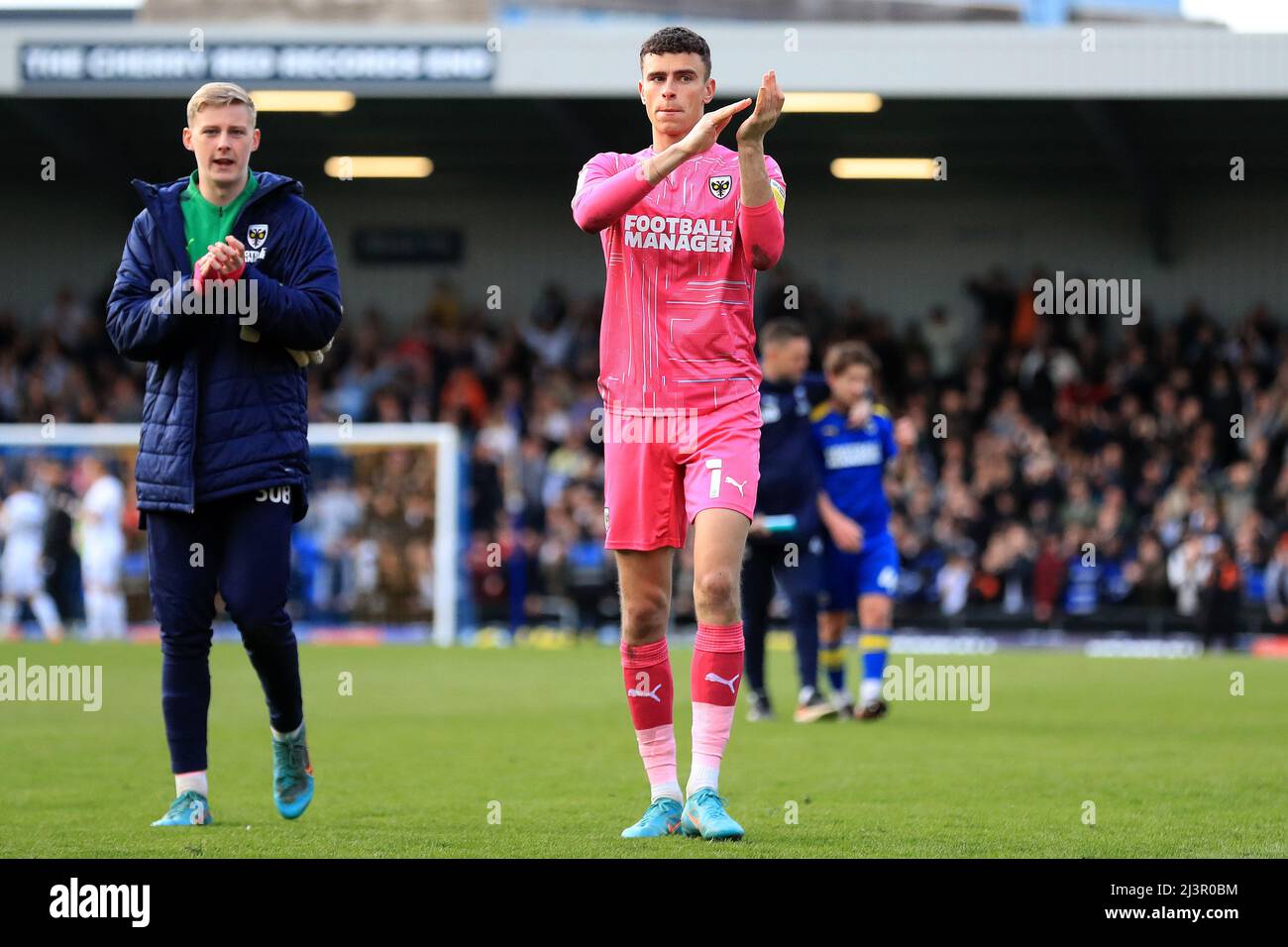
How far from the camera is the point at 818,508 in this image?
11.4 m

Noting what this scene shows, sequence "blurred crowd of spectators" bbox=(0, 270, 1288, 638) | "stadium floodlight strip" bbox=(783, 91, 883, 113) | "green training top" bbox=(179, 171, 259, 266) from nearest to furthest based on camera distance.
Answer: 1. "green training top" bbox=(179, 171, 259, 266)
2. "blurred crowd of spectators" bbox=(0, 270, 1288, 638)
3. "stadium floodlight strip" bbox=(783, 91, 883, 113)

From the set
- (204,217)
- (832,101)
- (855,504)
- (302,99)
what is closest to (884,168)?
(832,101)

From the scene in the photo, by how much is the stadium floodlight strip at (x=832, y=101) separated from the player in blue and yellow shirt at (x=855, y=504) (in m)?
12.7

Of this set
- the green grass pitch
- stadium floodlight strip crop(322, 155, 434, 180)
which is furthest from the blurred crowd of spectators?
the green grass pitch

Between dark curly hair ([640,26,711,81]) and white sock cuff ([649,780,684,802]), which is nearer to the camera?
dark curly hair ([640,26,711,81])

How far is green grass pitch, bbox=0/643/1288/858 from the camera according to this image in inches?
230

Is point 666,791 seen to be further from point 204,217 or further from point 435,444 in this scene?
point 435,444

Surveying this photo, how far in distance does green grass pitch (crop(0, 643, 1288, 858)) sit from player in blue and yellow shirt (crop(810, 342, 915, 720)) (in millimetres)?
528

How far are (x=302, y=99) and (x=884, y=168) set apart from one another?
29.5 feet

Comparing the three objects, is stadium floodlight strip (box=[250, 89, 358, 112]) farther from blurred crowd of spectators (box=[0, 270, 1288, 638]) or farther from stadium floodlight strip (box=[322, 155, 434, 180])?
blurred crowd of spectators (box=[0, 270, 1288, 638])
